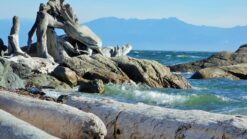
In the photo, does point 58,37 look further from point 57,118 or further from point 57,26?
point 57,118

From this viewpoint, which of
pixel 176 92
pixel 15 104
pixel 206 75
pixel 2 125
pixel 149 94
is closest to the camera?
pixel 2 125

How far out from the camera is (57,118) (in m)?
9.84

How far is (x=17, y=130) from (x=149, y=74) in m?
20.6

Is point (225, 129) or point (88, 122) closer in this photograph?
point (225, 129)

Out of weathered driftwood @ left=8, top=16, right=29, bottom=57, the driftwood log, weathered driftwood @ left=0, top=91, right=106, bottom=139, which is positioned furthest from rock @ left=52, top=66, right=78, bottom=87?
weathered driftwood @ left=0, top=91, right=106, bottom=139

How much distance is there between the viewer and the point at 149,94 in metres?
24.6

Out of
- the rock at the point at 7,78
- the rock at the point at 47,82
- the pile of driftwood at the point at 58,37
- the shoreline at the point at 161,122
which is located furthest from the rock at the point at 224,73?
the shoreline at the point at 161,122

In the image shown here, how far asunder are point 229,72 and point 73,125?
114ft

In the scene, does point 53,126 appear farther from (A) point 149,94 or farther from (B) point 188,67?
(B) point 188,67

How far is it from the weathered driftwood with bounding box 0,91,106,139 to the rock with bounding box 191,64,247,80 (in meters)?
30.7

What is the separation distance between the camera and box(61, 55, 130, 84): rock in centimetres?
2704

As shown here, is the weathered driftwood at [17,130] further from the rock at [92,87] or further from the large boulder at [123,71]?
the large boulder at [123,71]

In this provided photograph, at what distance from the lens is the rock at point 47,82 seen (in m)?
24.3

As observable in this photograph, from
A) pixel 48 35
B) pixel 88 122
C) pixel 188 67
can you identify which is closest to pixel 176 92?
pixel 48 35
